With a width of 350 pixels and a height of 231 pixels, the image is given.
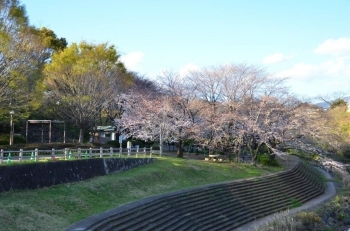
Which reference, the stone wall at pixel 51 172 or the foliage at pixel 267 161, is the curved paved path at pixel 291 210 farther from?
the stone wall at pixel 51 172

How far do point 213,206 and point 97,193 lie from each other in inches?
266

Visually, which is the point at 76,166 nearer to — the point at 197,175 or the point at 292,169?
the point at 197,175

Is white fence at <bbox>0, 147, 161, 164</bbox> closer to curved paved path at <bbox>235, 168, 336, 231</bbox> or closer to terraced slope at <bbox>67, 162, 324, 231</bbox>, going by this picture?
terraced slope at <bbox>67, 162, 324, 231</bbox>

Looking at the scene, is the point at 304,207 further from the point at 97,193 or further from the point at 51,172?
the point at 51,172

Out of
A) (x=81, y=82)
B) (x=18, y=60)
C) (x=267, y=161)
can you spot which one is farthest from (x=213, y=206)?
(x=81, y=82)

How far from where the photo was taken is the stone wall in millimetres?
16375

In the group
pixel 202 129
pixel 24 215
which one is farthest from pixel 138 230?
pixel 202 129

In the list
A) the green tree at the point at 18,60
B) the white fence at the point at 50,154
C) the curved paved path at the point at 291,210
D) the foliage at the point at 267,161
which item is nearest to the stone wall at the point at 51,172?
the white fence at the point at 50,154

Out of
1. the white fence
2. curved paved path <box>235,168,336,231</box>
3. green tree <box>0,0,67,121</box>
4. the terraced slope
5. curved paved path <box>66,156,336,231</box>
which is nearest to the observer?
curved paved path <box>66,156,336,231</box>

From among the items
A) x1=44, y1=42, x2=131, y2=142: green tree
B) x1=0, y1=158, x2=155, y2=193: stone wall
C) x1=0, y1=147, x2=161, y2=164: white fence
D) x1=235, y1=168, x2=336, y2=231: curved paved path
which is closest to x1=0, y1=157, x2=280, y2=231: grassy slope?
x1=0, y1=158, x2=155, y2=193: stone wall

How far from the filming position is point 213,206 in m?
23.7

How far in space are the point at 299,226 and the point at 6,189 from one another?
1300 centimetres

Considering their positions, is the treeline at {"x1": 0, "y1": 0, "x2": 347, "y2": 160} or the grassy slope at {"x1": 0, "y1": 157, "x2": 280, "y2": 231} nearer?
the grassy slope at {"x1": 0, "y1": 157, "x2": 280, "y2": 231}

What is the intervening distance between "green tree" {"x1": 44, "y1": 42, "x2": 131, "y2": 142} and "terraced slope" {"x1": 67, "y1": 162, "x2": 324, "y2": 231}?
16.5 m
